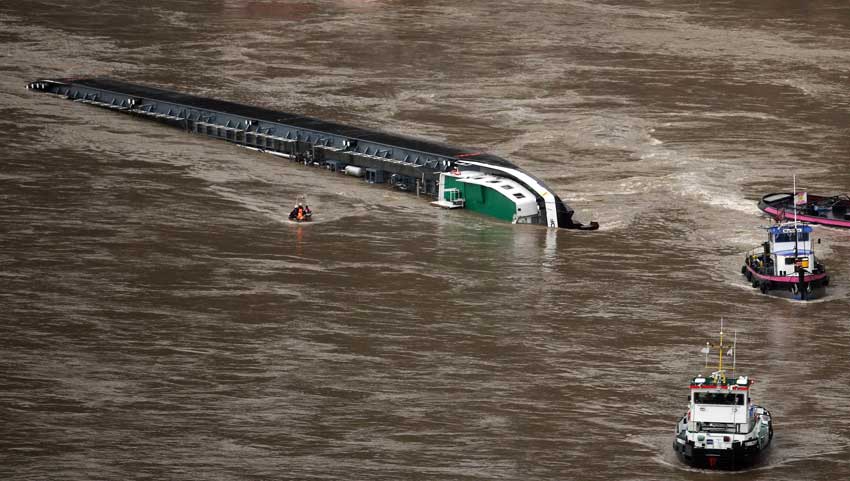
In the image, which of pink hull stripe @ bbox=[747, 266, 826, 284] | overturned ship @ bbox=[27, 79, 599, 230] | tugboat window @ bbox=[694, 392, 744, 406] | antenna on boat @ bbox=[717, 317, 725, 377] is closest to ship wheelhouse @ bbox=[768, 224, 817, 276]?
pink hull stripe @ bbox=[747, 266, 826, 284]

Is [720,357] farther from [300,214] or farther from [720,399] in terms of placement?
[300,214]

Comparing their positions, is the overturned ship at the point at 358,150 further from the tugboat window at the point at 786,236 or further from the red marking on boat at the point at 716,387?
the red marking on boat at the point at 716,387

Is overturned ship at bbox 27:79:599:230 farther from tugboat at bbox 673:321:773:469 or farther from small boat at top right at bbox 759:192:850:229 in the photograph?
tugboat at bbox 673:321:773:469

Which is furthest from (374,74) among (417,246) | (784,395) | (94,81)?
(784,395)

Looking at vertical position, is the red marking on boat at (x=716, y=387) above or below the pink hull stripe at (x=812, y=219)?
below

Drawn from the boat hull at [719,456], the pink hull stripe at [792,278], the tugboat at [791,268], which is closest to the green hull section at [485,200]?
the tugboat at [791,268]
